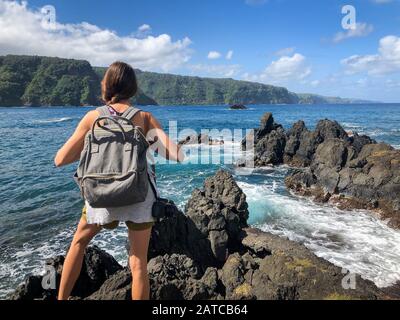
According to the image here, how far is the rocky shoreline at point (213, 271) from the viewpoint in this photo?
20.0 feet

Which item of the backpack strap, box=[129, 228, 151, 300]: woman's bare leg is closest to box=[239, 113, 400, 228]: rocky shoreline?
box=[129, 228, 151, 300]: woman's bare leg

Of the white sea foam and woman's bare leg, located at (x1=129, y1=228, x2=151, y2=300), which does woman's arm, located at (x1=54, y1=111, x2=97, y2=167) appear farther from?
the white sea foam

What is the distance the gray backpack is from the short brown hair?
37cm

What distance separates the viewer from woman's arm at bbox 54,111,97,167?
3328 millimetres

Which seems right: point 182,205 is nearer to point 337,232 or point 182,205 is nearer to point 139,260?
point 337,232

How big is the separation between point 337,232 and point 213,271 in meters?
9.62

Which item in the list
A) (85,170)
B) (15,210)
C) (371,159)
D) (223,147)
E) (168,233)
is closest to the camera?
(85,170)

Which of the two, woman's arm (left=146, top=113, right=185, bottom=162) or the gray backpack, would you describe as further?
woman's arm (left=146, top=113, right=185, bottom=162)

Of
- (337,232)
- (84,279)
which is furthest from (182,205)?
(84,279)

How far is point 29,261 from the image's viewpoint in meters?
11.8
